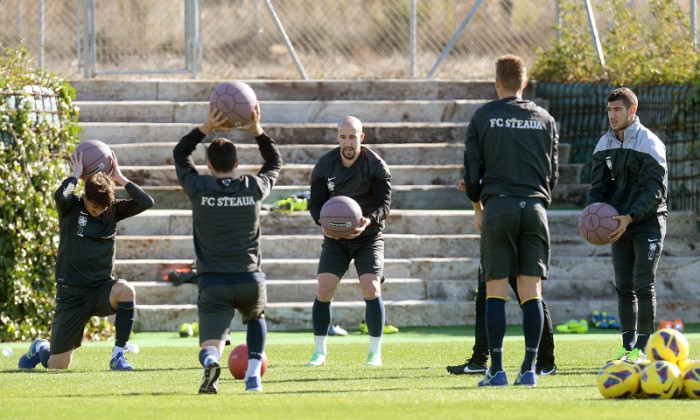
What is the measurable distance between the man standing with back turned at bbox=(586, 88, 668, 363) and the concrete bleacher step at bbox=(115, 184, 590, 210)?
22.1 feet

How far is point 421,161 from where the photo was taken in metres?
18.1

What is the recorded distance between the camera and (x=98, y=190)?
1083cm

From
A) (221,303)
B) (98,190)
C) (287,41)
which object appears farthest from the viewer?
(287,41)

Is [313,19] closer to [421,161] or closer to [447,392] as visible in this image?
[421,161]

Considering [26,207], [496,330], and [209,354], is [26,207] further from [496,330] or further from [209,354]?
[496,330]

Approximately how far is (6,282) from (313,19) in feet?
31.3

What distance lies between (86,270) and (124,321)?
1.87ft

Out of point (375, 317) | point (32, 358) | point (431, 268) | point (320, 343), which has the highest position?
point (375, 317)

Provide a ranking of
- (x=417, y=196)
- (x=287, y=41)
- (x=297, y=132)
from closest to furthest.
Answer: (x=417, y=196) → (x=297, y=132) → (x=287, y=41)

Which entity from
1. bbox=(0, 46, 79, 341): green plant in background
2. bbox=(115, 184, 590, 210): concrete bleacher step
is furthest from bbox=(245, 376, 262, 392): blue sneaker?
bbox=(115, 184, 590, 210): concrete bleacher step

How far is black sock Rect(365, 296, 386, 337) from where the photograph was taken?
10.9 metres

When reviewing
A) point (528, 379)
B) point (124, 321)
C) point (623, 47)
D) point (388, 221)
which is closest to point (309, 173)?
point (388, 221)

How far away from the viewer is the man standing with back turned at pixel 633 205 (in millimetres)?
10188

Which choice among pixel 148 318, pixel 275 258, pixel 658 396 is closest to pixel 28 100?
pixel 148 318
